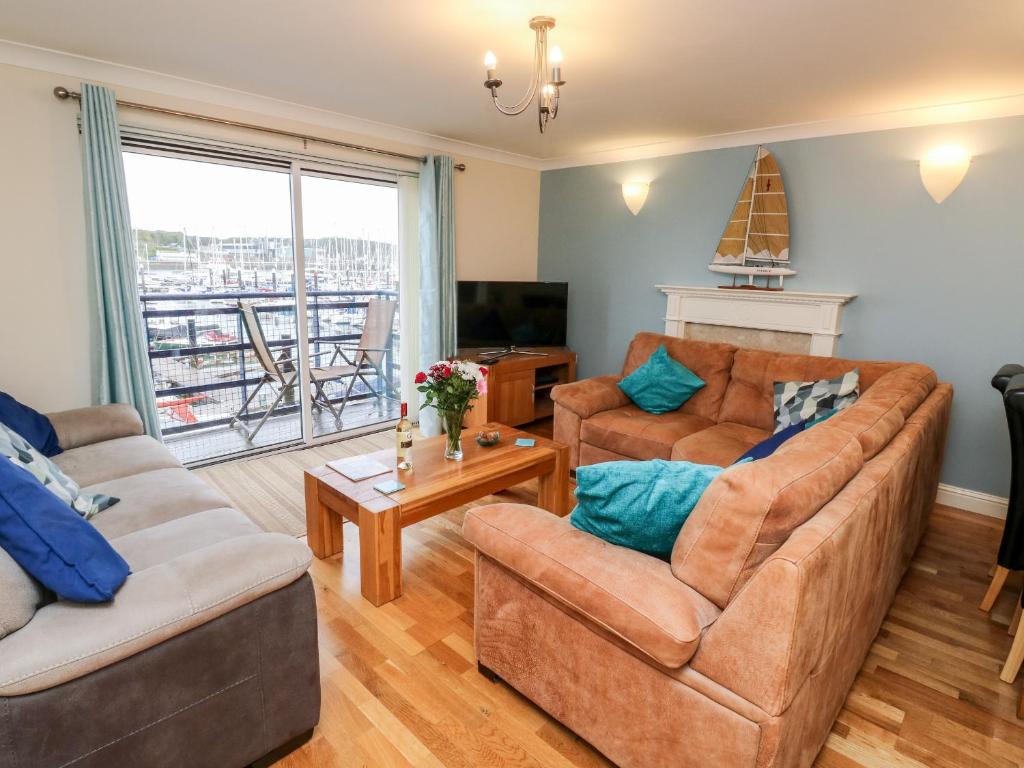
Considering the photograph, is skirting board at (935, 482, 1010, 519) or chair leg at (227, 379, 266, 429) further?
chair leg at (227, 379, 266, 429)

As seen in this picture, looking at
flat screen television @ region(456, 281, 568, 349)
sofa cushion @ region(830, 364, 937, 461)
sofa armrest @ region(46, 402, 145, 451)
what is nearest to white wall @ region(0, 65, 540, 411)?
sofa armrest @ region(46, 402, 145, 451)

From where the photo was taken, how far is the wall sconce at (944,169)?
3238 mm

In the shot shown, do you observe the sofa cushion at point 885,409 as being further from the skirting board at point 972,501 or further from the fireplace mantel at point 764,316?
the skirting board at point 972,501

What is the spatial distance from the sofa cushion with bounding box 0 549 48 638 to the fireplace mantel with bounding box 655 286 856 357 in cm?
415

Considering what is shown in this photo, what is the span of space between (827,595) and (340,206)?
4106 mm

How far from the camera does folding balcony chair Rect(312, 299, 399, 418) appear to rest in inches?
185

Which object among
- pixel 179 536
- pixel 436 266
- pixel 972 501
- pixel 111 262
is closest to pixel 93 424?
pixel 111 262

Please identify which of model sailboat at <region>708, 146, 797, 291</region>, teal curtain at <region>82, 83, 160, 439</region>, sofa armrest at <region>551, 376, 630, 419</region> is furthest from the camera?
model sailboat at <region>708, 146, 797, 291</region>

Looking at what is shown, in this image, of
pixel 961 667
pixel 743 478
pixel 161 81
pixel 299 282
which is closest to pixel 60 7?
pixel 161 81

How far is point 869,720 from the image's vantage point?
1.85 m

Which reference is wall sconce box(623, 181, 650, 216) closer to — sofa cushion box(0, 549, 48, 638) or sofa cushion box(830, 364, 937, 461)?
sofa cushion box(830, 364, 937, 461)

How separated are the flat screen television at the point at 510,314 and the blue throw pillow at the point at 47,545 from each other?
11.7 feet

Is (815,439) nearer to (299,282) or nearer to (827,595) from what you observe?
(827,595)

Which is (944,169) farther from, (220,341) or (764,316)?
(220,341)
